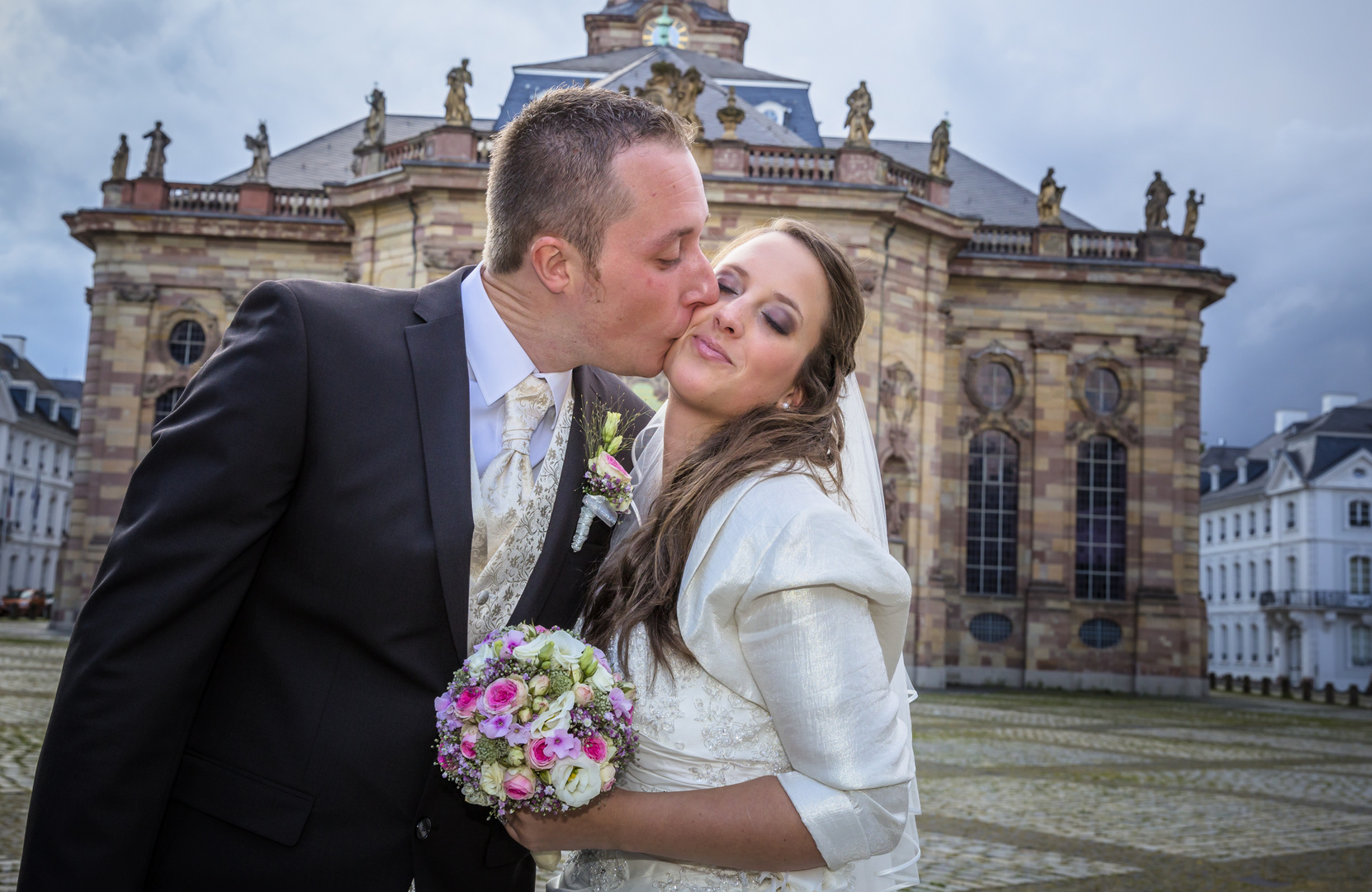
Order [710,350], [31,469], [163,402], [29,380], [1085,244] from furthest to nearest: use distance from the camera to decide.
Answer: [29,380], [31,469], [1085,244], [163,402], [710,350]

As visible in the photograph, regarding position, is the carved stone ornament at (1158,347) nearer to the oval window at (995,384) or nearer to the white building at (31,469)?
the oval window at (995,384)

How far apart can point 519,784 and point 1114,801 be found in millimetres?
9698

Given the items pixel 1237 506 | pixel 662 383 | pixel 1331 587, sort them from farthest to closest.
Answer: pixel 1237 506 → pixel 1331 587 → pixel 662 383

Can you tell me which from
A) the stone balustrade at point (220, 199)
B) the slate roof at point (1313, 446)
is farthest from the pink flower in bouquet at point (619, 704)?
the slate roof at point (1313, 446)

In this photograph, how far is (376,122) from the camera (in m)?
30.8

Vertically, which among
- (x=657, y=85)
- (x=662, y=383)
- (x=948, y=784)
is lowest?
(x=948, y=784)

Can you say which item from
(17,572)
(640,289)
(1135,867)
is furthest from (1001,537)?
(17,572)

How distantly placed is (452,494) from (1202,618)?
32.2 metres

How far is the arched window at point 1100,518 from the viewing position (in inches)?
1232

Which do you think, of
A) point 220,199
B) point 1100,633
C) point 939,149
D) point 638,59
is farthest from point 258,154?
point 1100,633

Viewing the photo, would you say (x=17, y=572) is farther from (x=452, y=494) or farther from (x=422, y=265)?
(x=452, y=494)

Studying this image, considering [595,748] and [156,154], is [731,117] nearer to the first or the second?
[156,154]

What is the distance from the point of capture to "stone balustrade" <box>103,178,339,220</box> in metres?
→ 32.0

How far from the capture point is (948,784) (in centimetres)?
1111
